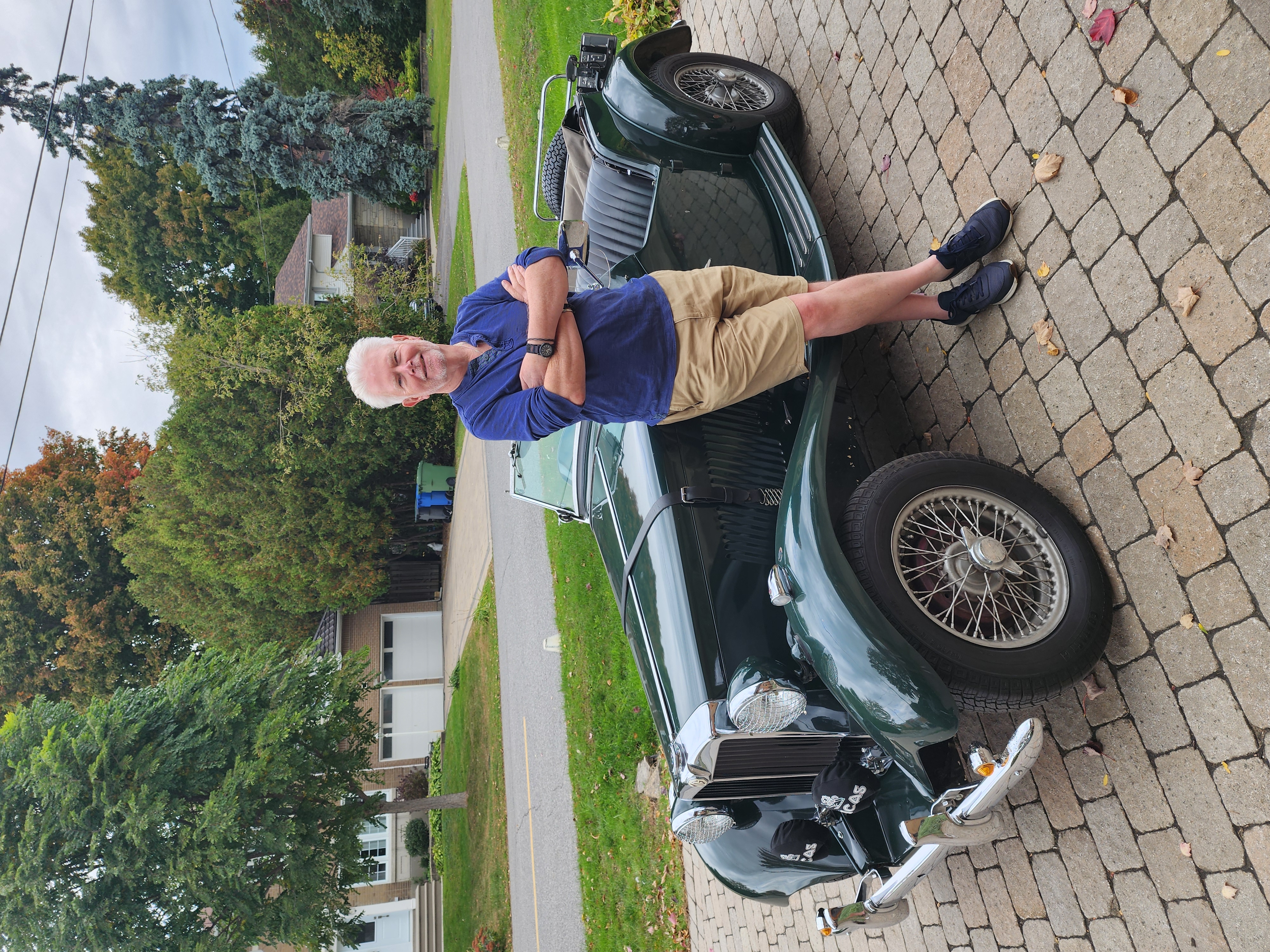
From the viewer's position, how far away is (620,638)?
748cm

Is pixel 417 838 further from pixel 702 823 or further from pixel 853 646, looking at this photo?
pixel 853 646

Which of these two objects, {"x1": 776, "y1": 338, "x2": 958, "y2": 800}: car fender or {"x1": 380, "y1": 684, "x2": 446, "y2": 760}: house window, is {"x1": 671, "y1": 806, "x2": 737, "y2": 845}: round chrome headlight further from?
{"x1": 380, "y1": 684, "x2": 446, "y2": 760}: house window

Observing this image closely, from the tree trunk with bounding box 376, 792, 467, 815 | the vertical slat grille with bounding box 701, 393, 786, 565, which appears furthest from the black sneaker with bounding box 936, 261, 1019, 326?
the tree trunk with bounding box 376, 792, 467, 815

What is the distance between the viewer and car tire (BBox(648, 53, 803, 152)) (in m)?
4.95

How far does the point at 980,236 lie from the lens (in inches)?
141

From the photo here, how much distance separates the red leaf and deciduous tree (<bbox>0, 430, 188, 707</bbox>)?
24.3 metres

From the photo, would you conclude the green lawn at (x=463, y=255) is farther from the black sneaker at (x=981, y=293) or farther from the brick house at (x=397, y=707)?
the black sneaker at (x=981, y=293)

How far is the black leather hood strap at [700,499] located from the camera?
11.3 ft

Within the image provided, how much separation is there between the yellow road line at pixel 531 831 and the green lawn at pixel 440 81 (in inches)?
621

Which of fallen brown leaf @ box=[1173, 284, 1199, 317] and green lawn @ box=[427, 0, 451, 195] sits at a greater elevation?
green lawn @ box=[427, 0, 451, 195]

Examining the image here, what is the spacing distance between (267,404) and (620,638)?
13138 mm

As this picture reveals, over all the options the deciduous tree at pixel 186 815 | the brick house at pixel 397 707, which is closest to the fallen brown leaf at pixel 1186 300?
the deciduous tree at pixel 186 815

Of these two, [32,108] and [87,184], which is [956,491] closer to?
[32,108]

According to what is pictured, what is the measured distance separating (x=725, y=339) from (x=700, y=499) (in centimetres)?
75
